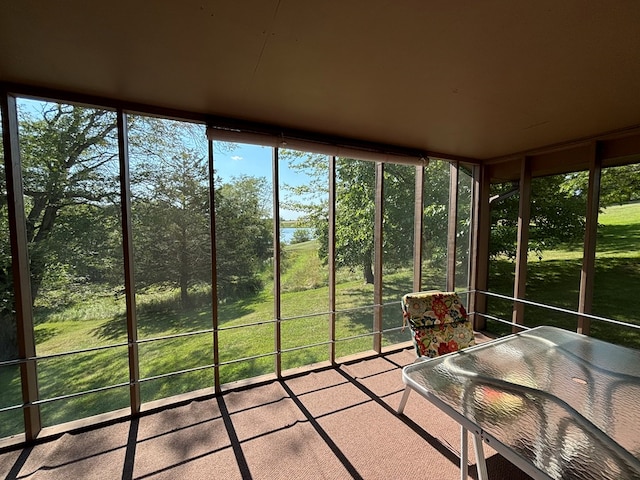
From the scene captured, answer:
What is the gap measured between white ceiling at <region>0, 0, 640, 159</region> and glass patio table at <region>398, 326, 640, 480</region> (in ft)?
5.55

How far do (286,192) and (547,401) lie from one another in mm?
2729

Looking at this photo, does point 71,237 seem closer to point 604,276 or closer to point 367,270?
point 367,270

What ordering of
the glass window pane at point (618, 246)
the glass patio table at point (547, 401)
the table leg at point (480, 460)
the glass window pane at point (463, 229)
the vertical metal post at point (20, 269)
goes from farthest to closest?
the glass window pane at point (463, 229)
the glass window pane at point (618, 246)
the vertical metal post at point (20, 269)
the table leg at point (480, 460)
the glass patio table at point (547, 401)

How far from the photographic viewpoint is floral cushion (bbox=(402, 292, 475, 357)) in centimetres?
236

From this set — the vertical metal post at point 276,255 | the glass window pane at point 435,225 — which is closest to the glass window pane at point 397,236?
the glass window pane at point 435,225

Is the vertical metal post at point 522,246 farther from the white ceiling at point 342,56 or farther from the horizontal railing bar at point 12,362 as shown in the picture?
the horizontal railing bar at point 12,362

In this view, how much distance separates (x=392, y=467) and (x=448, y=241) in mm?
2824

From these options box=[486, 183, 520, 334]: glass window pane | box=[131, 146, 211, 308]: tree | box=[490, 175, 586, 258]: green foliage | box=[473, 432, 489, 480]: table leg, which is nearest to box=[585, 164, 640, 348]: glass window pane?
box=[490, 175, 586, 258]: green foliage

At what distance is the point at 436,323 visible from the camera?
8.13ft

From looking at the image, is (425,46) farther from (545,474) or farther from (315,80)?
(545,474)

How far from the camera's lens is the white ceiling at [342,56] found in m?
1.11

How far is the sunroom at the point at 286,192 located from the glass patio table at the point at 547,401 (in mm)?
649

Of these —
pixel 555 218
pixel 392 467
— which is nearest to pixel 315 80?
pixel 392 467

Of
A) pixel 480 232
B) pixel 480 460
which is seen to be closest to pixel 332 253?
pixel 480 460
